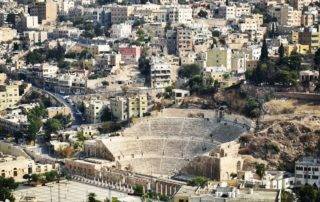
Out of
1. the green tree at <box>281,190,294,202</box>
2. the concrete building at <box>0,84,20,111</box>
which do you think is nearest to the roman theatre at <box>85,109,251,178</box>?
the green tree at <box>281,190,294,202</box>

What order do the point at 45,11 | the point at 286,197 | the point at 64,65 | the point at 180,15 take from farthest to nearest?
the point at 45,11
the point at 180,15
the point at 64,65
the point at 286,197

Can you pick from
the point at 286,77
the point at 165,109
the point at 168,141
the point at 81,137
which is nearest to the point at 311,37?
the point at 286,77

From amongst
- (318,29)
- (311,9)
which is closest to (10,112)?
(318,29)

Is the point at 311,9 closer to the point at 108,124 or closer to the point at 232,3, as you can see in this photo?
the point at 232,3

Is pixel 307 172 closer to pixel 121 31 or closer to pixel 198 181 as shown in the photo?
pixel 198 181

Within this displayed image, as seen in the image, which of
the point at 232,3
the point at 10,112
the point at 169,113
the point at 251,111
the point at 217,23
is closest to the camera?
the point at 251,111

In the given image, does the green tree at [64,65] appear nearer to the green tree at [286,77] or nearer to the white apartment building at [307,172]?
the green tree at [286,77]
